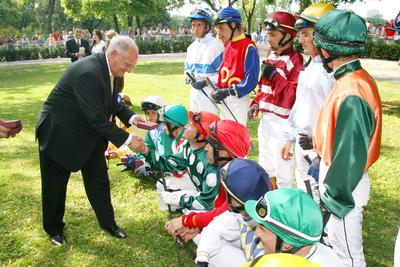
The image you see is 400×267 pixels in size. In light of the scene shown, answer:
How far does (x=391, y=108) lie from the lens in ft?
35.2

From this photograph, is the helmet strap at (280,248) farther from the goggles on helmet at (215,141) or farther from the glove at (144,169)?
the glove at (144,169)

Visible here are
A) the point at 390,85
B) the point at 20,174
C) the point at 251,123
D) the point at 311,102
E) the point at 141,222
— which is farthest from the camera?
the point at 390,85

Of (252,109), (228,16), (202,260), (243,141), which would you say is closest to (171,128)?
(252,109)

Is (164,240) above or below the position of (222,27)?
below

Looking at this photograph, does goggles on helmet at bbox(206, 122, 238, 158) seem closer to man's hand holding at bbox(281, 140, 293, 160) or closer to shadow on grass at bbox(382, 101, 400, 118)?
man's hand holding at bbox(281, 140, 293, 160)

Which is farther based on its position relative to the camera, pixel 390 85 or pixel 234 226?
pixel 390 85

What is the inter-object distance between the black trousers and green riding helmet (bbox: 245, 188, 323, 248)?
2487 millimetres

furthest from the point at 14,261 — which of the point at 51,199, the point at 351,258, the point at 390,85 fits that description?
→ the point at 390,85

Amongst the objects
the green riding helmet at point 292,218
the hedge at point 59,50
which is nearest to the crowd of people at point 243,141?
the green riding helmet at point 292,218

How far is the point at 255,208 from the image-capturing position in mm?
2400

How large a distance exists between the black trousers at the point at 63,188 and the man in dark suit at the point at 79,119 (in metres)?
0.01

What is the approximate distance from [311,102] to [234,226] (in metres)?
1.43

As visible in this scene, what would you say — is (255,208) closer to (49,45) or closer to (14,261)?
(14,261)

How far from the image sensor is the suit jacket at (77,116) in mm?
3838
